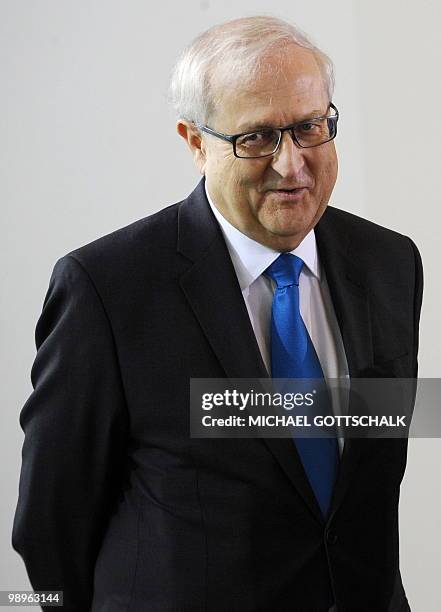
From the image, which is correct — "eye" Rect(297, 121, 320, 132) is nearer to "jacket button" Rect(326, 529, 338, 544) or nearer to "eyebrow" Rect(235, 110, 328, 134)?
"eyebrow" Rect(235, 110, 328, 134)

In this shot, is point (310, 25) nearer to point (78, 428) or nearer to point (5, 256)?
point (5, 256)

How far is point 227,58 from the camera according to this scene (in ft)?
4.42

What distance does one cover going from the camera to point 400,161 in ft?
8.20

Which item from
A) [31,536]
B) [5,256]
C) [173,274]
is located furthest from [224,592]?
[5,256]

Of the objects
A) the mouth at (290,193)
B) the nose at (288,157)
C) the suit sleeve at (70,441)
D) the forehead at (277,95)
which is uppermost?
the forehead at (277,95)

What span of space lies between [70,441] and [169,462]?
142 mm

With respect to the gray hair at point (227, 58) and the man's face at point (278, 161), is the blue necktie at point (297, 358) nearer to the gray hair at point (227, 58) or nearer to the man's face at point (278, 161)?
the man's face at point (278, 161)

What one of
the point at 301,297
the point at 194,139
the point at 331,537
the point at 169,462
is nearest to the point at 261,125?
the point at 194,139

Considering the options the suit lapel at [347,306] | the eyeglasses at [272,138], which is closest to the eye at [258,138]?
the eyeglasses at [272,138]

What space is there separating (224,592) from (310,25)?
1488mm

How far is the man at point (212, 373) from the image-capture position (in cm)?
136

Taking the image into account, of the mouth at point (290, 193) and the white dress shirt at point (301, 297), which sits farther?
the white dress shirt at point (301, 297)

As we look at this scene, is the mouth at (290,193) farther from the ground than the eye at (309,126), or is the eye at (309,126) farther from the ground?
the eye at (309,126)

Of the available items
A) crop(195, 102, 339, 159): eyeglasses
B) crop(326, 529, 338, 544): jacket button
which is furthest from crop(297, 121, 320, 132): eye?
crop(326, 529, 338, 544): jacket button
